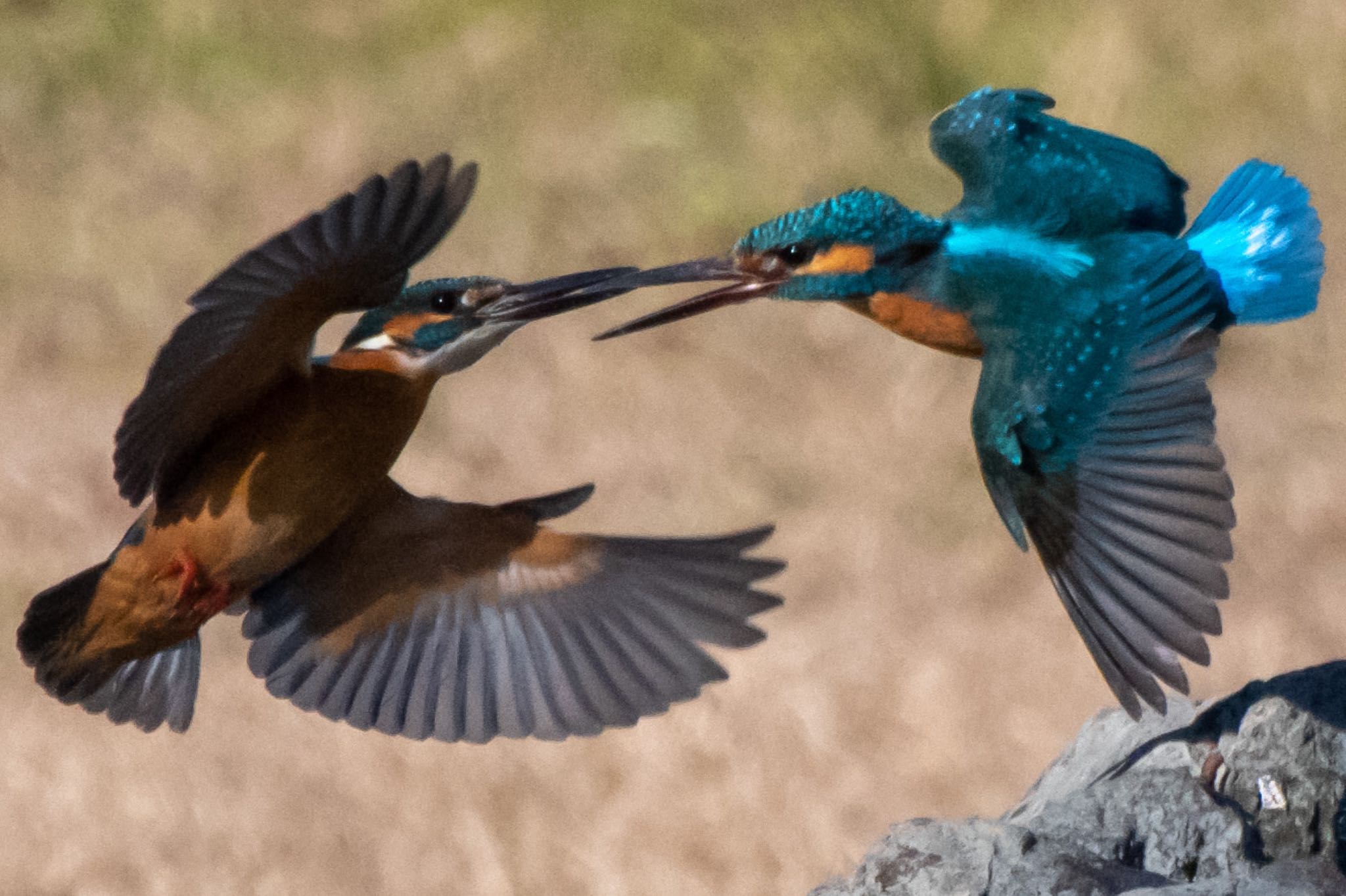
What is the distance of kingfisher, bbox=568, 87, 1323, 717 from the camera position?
2299 mm

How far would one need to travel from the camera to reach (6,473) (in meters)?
4.48

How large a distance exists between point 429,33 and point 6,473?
1.69 meters

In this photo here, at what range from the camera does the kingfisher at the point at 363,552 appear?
7.06 feet

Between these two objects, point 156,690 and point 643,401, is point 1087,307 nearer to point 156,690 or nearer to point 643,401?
point 156,690

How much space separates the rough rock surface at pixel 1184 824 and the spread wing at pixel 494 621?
525mm

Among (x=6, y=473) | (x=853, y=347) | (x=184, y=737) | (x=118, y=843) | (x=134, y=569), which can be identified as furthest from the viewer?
(x=853, y=347)

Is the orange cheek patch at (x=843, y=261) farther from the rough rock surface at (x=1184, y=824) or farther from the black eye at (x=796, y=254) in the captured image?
the rough rock surface at (x=1184, y=824)

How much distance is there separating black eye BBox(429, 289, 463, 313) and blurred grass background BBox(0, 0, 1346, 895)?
1.64 meters

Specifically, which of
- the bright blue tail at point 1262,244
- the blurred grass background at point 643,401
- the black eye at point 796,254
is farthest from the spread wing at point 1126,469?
the blurred grass background at point 643,401

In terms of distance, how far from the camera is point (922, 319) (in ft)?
8.26

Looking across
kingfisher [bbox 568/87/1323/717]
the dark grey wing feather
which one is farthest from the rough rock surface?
the dark grey wing feather

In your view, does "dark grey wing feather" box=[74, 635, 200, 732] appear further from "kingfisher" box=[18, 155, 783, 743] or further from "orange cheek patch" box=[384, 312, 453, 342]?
"orange cheek patch" box=[384, 312, 453, 342]

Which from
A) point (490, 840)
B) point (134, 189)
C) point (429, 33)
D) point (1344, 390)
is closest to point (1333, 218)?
point (1344, 390)

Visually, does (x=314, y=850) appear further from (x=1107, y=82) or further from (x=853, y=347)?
(x=1107, y=82)
